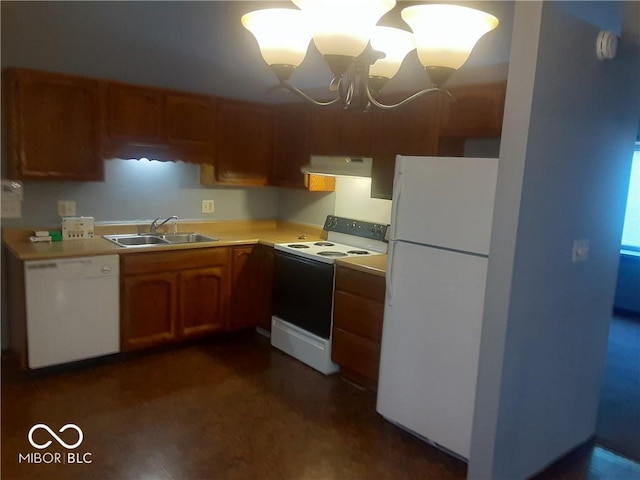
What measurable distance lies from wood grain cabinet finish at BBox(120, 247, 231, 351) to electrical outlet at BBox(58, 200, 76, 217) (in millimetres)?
664

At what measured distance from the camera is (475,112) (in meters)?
3.03

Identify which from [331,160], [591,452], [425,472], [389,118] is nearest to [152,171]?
[331,160]

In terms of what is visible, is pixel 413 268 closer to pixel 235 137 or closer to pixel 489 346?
pixel 489 346

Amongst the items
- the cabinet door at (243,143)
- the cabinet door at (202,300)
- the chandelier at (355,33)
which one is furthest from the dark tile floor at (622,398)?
the cabinet door at (243,143)

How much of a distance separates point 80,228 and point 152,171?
751mm

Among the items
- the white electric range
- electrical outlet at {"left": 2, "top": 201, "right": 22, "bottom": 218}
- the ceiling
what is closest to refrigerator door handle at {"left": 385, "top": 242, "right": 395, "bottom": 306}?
the white electric range

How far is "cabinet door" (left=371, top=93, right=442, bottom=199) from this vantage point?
3.24 meters

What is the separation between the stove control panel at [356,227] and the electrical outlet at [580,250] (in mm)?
1524

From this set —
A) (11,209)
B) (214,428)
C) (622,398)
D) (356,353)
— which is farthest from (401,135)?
(11,209)

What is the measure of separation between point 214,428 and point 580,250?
85.3 inches

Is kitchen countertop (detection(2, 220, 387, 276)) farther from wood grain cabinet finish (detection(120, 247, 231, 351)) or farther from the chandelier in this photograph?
the chandelier

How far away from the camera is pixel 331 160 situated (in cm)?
387

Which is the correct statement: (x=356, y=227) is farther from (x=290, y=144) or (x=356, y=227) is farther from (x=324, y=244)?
(x=290, y=144)

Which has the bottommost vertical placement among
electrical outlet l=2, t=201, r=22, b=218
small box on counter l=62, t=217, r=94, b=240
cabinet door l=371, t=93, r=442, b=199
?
small box on counter l=62, t=217, r=94, b=240
